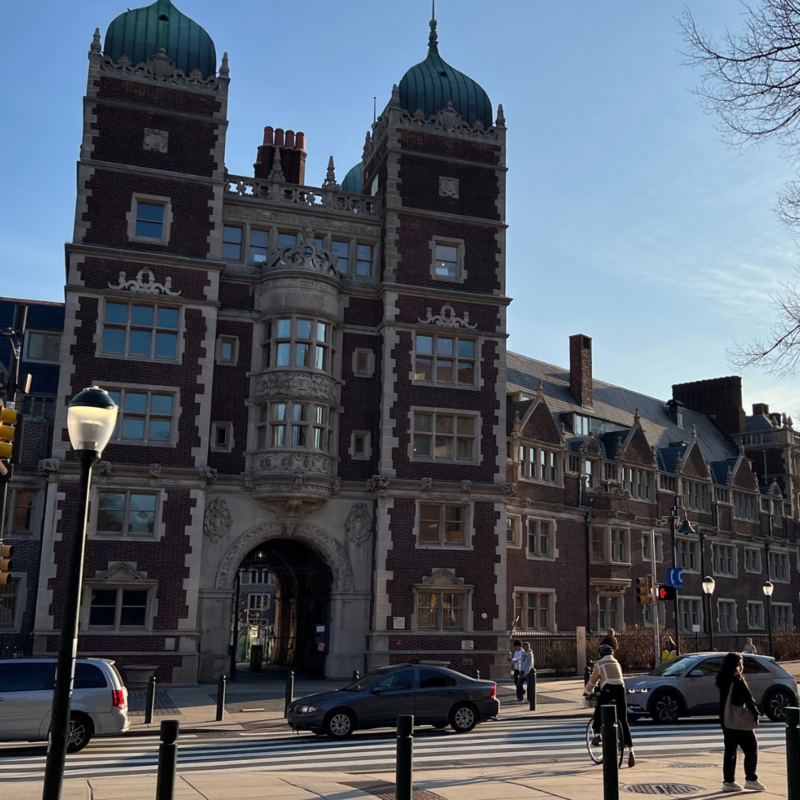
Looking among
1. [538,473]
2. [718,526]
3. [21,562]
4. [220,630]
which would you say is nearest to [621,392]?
[718,526]

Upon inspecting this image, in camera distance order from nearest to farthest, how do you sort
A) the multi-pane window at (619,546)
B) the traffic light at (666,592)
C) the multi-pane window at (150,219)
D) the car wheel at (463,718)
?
the car wheel at (463,718), the traffic light at (666,592), the multi-pane window at (150,219), the multi-pane window at (619,546)

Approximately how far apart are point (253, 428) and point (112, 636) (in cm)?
833

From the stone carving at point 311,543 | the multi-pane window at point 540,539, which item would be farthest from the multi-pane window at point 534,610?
the stone carving at point 311,543

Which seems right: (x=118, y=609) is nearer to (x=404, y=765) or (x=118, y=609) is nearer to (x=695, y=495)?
(x=404, y=765)

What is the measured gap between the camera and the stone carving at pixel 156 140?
33844 mm

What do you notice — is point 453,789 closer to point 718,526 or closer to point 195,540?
point 195,540

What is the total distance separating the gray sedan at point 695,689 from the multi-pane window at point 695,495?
31.8 metres

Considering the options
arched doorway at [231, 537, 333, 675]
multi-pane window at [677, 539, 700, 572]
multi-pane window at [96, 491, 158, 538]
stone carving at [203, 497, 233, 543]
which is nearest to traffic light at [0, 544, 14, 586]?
multi-pane window at [96, 491, 158, 538]

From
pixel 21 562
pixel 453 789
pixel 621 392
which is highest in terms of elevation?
pixel 621 392

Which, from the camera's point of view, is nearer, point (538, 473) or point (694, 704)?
point (694, 704)

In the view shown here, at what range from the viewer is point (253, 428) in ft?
112

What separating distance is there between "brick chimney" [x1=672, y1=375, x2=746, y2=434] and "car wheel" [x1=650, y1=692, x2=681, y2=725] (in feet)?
154

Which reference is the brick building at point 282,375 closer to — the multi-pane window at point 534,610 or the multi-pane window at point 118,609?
the multi-pane window at point 118,609

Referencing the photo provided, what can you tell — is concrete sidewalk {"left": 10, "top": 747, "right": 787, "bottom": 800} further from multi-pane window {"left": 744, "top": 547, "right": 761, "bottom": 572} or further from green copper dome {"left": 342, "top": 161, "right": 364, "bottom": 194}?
multi-pane window {"left": 744, "top": 547, "right": 761, "bottom": 572}
